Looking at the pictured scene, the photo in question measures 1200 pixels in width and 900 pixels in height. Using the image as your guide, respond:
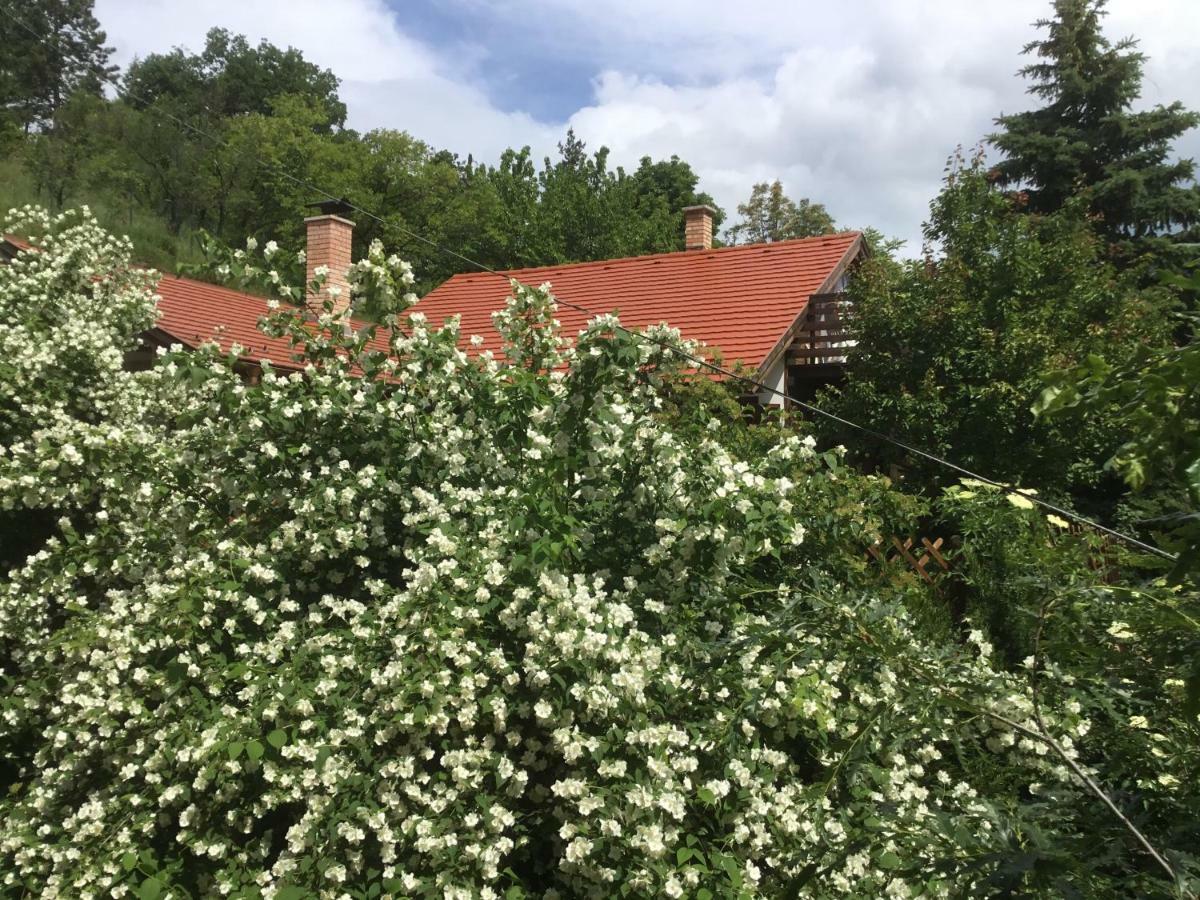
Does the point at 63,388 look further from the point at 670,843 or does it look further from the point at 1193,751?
the point at 1193,751

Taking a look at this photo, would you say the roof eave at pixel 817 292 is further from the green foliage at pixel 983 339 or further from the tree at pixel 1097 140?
the tree at pixel 1097 140

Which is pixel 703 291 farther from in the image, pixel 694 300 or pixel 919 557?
pixel 919 557

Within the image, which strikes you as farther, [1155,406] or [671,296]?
[671,296]

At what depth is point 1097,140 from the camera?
1852 centimetres

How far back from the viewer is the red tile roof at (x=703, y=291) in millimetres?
10789

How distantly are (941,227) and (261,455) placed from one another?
754 centimetres

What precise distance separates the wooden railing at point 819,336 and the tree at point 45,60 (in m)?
35.2

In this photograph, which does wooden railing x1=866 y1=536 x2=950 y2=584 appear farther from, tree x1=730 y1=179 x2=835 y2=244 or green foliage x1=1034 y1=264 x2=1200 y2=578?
tree x1=730 y1=179 x2=835 y2=244

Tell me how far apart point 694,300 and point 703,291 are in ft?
0.91

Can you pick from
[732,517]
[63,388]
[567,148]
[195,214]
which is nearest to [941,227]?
[732,517]

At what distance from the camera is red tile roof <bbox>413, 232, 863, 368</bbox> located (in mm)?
10789

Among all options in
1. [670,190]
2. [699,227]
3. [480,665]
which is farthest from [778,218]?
[480,665]

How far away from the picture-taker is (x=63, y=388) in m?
5.39

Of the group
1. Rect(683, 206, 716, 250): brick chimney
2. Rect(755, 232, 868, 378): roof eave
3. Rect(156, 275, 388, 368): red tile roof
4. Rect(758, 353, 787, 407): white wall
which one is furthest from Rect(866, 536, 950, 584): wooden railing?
Rect(683, 206, 716, 250): brick chimney
